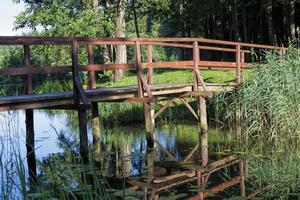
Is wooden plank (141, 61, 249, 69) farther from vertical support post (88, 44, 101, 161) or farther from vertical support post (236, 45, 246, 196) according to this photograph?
vertical support post (88, 44, 101, 161)

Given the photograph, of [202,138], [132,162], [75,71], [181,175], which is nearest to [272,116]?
[202,138]

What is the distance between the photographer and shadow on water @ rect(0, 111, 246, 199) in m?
6.17

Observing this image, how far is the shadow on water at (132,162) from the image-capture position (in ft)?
20.2

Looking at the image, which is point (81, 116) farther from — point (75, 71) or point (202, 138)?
point (202, 138)

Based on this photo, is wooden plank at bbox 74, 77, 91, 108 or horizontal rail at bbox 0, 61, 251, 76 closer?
horizontal rail at bbox 0, 61, 251, 76

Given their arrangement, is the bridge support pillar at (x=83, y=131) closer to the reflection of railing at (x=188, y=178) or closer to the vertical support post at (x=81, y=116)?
the vertical support post at (x=81, y=116)

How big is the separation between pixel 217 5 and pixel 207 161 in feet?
76.1

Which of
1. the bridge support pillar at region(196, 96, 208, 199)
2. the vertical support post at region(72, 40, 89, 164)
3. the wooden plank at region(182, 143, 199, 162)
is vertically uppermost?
the vertical support post at region(72, 40, 89, 164)

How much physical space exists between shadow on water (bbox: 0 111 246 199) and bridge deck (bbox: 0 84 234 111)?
32 cm

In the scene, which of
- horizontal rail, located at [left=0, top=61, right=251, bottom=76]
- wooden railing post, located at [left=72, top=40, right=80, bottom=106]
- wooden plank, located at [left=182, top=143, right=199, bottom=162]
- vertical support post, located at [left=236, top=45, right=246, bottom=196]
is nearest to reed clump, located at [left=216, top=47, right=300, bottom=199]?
vertical support post, located at [left=236, top=45, right=246, bottom=196]

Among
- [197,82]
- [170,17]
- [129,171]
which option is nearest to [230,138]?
[197,82]

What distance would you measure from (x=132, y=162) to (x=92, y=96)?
1.92 m

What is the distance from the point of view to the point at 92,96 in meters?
11.4

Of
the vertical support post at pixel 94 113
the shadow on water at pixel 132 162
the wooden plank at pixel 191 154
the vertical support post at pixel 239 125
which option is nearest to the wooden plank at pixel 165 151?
the shadow on water at pixel 132 162
